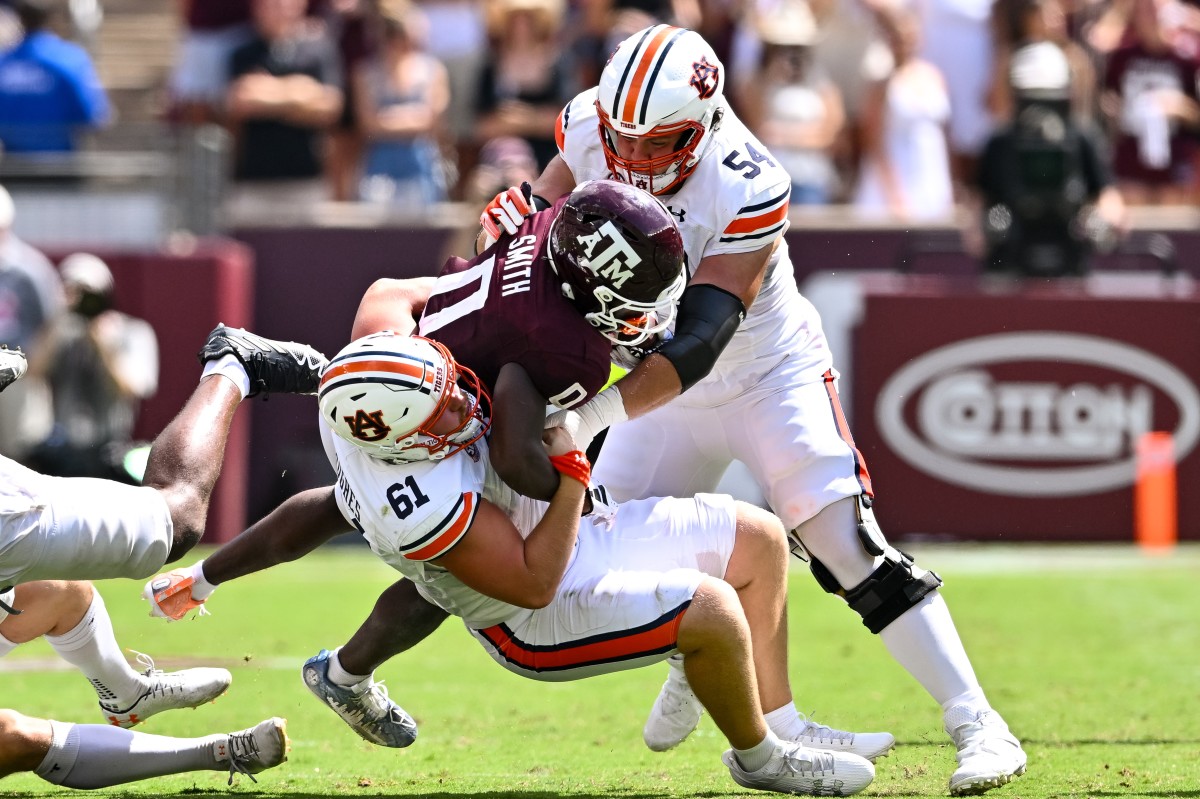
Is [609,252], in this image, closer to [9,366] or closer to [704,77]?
[704,77]

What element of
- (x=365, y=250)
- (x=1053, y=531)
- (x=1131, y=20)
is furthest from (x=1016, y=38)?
(x=365, y=250)

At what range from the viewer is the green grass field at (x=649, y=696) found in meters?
5.63

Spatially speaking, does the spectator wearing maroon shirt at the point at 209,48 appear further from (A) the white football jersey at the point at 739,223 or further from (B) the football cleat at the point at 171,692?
(B) the football cleat at the point at 171,692

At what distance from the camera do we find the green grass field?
5629 millimetres

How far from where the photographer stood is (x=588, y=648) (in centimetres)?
502

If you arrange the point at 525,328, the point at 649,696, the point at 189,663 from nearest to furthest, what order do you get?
the point at 525,328
the point at 649,696
the point at 189,663

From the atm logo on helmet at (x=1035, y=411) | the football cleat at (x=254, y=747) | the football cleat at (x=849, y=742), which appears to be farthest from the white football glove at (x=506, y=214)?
the atm logo on helmet at (x=1035, y=411)

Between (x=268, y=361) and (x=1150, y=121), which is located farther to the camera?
(x=1150, y=121)

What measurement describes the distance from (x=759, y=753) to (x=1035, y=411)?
7367 millimetres

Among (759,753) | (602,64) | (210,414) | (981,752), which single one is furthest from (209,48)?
(981,752)

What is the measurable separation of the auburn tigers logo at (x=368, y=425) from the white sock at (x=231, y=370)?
0.94 m

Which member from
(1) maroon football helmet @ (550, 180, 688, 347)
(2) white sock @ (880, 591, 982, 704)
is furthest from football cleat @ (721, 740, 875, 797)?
(1) maroon football helmet @ (550, 180, 688, 347)

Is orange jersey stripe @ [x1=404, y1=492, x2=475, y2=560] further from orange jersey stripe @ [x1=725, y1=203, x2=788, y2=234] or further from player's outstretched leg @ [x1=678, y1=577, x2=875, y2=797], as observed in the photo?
orange jersey stripe @ [x1=725, y1=203, x2=788, y2=234]

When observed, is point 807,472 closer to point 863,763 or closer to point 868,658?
point 863,763
